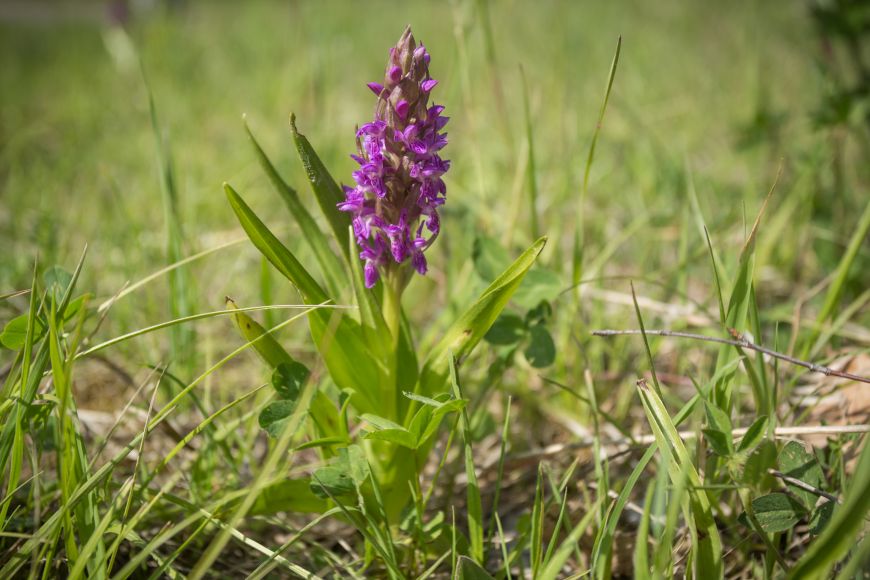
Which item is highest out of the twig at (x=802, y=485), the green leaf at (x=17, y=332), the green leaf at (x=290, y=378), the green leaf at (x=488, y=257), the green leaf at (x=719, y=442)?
the green leaf at (x=17, y=332)

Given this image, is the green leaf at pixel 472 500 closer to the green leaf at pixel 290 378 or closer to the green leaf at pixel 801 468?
the green leaf at pixel 290 378

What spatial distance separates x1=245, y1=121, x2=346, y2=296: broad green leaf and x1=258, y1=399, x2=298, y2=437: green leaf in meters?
0.29

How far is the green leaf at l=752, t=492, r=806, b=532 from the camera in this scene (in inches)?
44.0

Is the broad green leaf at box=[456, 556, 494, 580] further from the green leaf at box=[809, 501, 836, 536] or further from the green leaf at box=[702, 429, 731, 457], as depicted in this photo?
the green leaf at box=[809, 501, 836, 536]

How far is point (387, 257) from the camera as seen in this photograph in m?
1.25

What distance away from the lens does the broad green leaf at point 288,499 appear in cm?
125

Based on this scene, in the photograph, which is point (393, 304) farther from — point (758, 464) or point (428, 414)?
point (758, 464)

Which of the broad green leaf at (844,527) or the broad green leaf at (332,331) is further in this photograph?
the broad green leaf at (332,331)

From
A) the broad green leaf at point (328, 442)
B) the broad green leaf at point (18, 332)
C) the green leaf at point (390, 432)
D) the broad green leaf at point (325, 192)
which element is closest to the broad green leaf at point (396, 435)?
the green leaf at point (390, 432)

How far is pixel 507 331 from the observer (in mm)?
1524

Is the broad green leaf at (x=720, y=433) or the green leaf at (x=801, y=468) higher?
the broad green leaf at (x=720, y=433)

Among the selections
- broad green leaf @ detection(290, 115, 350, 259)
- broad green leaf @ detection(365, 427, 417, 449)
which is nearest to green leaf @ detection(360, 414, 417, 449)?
broad green leaf @ detection(365, 427, 417, 449)

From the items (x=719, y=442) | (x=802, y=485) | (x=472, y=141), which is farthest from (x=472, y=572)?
(x=472, y=141)

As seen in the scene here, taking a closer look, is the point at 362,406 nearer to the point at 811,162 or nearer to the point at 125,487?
the point at 125,487
